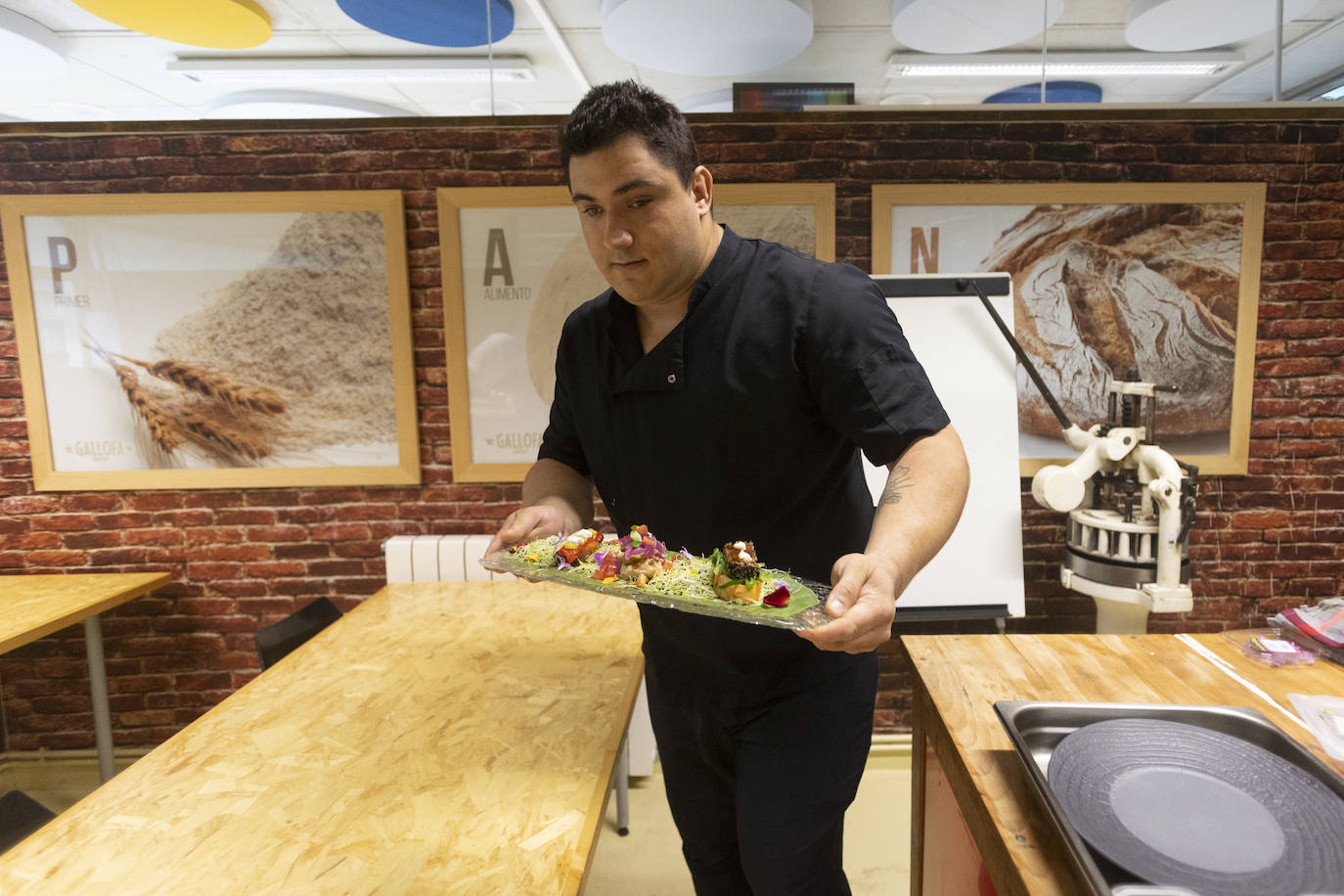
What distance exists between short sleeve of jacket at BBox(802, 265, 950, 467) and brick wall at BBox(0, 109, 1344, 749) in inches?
66.9

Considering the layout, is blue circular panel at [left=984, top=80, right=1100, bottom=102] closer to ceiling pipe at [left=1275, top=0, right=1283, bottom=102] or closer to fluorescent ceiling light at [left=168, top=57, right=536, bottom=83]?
ceiling pipe at [left=1275, top=0, right=1283, bottom=102]

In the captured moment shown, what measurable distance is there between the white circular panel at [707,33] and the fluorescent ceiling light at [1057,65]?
1.46 feet

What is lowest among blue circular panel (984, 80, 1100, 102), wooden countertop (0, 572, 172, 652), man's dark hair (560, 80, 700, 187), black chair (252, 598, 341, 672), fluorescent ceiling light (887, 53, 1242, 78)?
black chair (252, 598, 341, 672)

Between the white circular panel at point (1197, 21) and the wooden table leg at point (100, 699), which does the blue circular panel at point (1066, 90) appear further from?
the wooden table leg at point (100, 699)

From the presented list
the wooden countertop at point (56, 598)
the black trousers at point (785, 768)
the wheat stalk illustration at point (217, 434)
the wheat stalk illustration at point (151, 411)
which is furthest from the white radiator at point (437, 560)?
the black trousers at point (785, 768)

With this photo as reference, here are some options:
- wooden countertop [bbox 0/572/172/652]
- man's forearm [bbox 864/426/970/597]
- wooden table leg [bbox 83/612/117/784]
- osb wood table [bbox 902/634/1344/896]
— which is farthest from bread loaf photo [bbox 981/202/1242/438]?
wooden table leg [bbox 83/612/117/784]

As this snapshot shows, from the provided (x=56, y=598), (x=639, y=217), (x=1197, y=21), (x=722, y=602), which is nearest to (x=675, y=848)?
(x=722, y=602)

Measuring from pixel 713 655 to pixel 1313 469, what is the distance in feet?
9.91

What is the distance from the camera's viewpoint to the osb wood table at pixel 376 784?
103 cm

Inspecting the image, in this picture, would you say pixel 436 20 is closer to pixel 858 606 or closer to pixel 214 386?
pixel 214 386

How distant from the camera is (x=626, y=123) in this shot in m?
1.15

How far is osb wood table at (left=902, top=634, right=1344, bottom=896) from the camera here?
90 cm

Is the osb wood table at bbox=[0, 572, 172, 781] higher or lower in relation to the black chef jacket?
lower

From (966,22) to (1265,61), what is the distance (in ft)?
3.94
